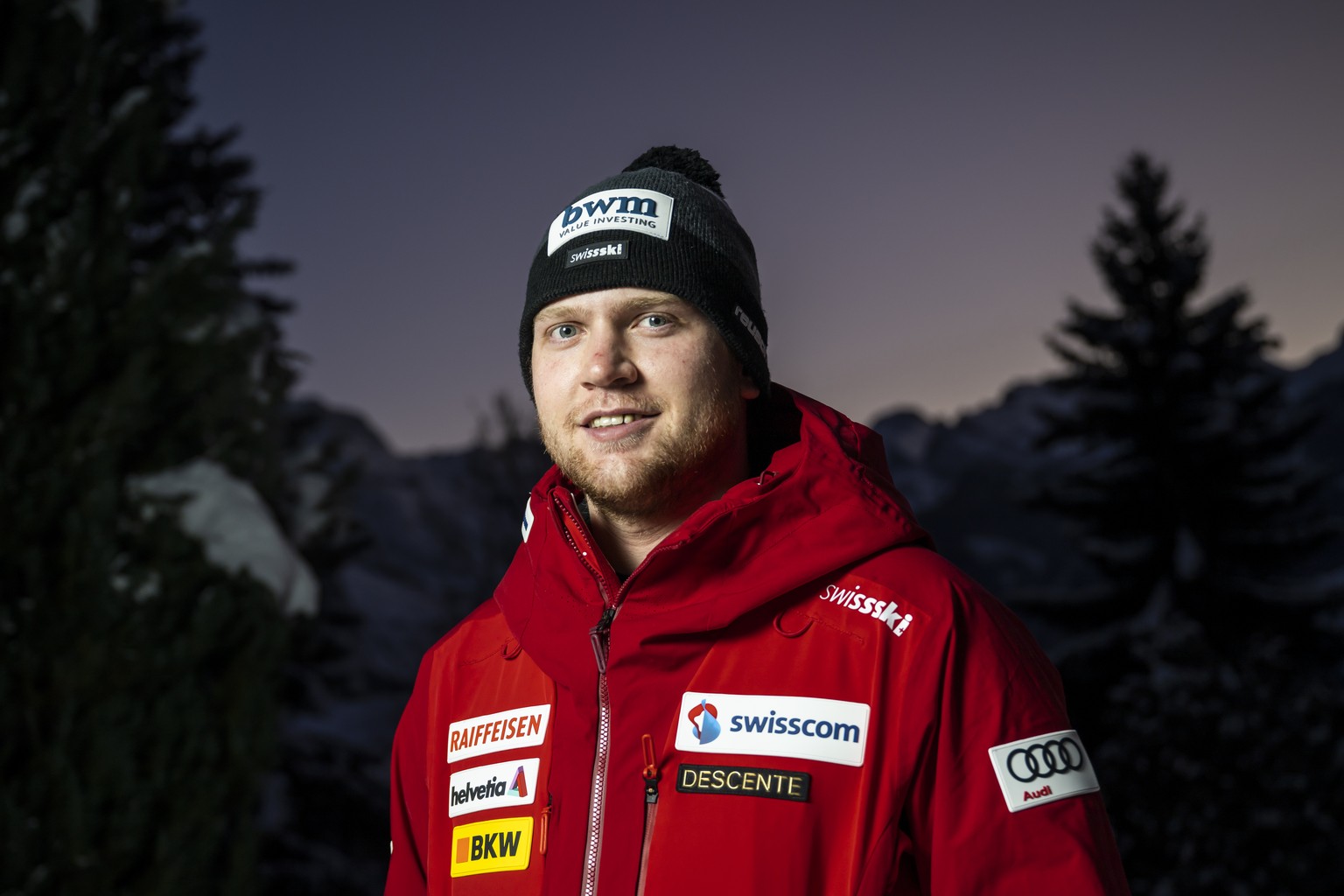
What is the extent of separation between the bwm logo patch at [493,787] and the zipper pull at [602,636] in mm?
299

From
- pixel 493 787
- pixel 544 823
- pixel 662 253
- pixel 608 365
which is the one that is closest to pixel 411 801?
pixel 493 787

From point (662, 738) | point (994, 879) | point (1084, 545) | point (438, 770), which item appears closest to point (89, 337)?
point (438, 770)

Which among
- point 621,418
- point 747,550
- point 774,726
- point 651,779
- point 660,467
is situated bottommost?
→ point 651,779

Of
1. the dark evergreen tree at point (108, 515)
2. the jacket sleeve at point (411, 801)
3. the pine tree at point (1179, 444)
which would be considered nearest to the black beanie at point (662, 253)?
the jacket sleeve at point (411, 801)

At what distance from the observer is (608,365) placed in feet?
8.80

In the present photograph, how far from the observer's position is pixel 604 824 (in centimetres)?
231

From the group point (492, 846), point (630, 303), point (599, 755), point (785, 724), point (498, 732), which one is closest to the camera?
point (785, 724)

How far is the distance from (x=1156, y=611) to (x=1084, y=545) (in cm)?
151

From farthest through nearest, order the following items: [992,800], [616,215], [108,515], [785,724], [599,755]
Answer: [108,515] < [616,215] < [599,755] < [785,724] < [992,800]

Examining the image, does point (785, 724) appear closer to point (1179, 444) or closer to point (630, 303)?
point (630, 303)

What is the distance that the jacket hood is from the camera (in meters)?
2.37

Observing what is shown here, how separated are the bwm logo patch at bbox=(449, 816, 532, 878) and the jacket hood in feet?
1.16

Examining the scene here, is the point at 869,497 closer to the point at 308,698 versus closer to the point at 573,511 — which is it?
the point at 573,511

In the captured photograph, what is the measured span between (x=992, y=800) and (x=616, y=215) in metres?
1.63
